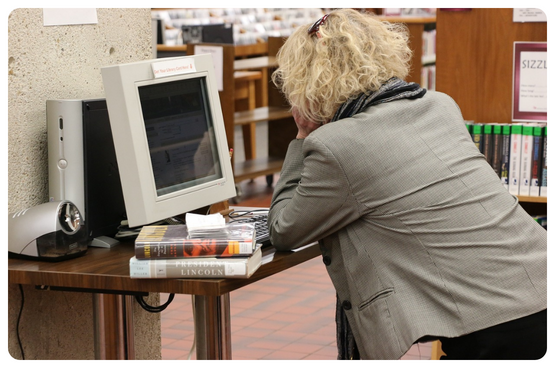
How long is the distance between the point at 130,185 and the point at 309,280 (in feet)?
8.82

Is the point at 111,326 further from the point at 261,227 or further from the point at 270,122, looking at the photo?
the point at 270,122

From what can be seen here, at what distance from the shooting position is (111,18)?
2.32 metres

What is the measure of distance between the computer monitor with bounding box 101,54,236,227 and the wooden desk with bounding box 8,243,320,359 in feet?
0.51

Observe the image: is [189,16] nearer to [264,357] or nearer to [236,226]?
[264,357]

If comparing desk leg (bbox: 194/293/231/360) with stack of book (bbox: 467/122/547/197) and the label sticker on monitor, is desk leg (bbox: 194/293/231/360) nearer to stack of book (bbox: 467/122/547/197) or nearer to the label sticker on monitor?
the label sticker on monitor

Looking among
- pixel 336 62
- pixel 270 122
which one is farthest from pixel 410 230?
pixel 270 122

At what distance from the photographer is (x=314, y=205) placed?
1.79 m

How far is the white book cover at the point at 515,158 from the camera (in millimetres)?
3213

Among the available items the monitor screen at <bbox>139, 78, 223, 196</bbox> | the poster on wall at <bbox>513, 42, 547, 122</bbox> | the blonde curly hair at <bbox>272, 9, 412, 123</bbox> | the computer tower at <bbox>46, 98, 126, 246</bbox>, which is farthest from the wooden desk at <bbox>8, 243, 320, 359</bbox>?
the poster on wall at <bbox>513, 42, 547, 122</bbox>

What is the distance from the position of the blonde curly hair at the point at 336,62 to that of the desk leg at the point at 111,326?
69 cm

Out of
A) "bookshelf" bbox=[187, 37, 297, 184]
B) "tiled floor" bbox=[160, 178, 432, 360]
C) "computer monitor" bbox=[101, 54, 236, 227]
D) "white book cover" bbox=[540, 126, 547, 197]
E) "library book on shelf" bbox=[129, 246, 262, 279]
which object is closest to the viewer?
"library book on shelf" bbox=[129, 246, 262, 279]

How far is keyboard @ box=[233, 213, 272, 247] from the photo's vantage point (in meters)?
1.96

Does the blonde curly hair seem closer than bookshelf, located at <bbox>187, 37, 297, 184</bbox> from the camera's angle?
Yes

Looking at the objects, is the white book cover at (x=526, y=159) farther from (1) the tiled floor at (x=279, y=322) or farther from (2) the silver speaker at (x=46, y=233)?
(2) the silver speaker at (x=46, y=233)
